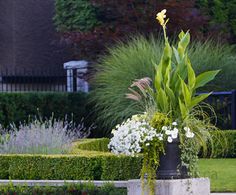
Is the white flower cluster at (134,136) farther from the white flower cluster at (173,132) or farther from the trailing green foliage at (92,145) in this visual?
the trailing green foliage at (92,145)

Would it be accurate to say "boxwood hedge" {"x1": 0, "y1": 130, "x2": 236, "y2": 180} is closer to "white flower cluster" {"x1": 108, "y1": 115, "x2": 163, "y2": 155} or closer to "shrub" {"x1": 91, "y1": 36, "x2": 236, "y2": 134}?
"white flower cluster" {"x1": 108, "y1": 115, "x2": 163, "y2": 155}

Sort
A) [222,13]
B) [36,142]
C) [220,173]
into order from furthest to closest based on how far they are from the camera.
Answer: [222,13]
[220,173]
[36,142]

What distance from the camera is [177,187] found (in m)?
9.47

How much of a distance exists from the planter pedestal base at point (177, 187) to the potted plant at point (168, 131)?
12 centimetres

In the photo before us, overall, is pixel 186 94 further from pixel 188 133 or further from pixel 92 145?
pixel 92 145

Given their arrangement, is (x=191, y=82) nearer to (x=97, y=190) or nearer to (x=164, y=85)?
(x=164, y=85)

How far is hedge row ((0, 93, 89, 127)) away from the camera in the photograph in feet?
61.2

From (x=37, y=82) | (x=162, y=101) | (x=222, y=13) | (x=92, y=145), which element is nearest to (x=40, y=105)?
(x=37, y=82)

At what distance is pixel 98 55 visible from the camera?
20734mm

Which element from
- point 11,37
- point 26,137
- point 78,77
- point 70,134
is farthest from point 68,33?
point 26,137

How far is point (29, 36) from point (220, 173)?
1296 centimetres

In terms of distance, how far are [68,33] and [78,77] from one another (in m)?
1.35

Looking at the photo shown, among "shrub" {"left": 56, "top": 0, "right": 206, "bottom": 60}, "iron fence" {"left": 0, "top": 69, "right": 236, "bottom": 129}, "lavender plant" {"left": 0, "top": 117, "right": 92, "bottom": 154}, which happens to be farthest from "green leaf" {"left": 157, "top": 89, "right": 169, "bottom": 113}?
"iron fence" {"left": 0, "top": 69, "right": 236, "bottom": 129}

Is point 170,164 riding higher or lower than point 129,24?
lower
